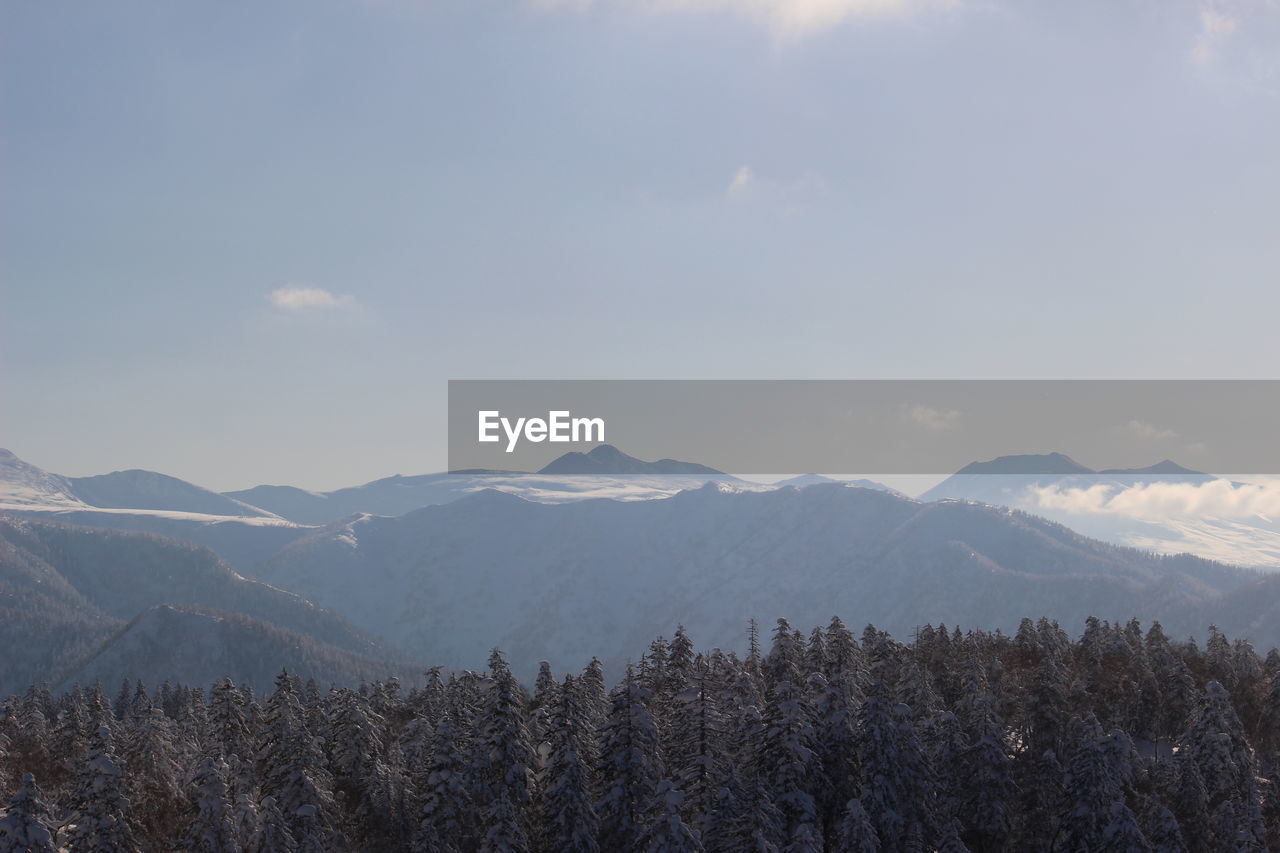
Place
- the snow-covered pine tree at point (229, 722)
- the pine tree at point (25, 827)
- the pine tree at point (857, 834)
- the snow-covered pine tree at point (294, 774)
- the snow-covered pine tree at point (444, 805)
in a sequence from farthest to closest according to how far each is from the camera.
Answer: the snow-covered pine tree at point (229, 722) → the snow-covered pine tree at point (444, 805) → the pine tree at point (857, 834) → the snow-covered pine tree at point (294, 774) → the pine tree at point (25, 827)

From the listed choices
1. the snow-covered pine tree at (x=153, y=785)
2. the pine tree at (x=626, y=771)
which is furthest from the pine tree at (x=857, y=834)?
the snow-covered pine tree at (x=153, y=785)

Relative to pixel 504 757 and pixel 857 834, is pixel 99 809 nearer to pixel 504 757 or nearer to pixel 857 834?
pixel 504 757

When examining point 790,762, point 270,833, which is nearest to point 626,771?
point 790,762

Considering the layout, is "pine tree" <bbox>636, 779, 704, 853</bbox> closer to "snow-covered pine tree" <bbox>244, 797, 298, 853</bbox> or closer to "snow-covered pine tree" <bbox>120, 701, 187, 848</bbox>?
"snow-covered pine tree" <bbox>244, 797, 298, 853</bbox>

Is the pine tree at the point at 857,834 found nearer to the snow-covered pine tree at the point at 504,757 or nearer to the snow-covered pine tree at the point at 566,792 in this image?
the snow-covered pine tree at the point at 566,792

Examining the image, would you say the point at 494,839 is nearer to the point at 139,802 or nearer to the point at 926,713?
the point at 139,802

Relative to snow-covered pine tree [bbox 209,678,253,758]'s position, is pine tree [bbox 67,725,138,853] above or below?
above

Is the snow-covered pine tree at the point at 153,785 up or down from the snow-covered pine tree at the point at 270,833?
down

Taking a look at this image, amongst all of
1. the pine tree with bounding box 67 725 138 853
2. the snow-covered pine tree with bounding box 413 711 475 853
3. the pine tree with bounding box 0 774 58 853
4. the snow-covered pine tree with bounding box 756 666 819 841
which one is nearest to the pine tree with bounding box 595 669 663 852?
the snow-covered pine tree with bounding box 756 666 819 841
